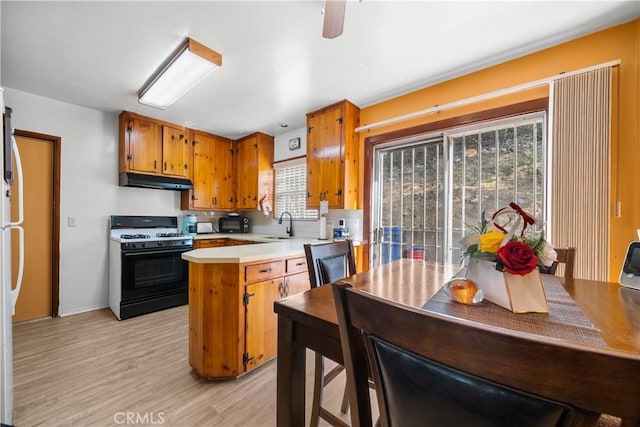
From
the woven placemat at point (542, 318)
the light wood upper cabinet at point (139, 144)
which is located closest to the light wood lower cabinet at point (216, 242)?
the light wood upper cabinet at point (139, 144)

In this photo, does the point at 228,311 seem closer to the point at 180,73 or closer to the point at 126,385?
the point at 126,385

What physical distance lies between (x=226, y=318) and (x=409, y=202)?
6.88ft

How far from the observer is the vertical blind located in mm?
1738

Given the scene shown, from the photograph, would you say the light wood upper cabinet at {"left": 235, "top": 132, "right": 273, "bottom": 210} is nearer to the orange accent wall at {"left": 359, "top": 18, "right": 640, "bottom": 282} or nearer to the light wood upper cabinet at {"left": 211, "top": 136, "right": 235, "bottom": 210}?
the light wood upper cabinet at {"left": 211, "top": 136, "right": 235, "bottom": 210}

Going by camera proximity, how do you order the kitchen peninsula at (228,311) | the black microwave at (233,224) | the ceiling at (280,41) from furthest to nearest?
the black microwave at (233,224), the kitchen peninsula at (228,311), the ceiling at (280,41)

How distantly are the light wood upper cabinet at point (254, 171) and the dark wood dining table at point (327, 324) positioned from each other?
125 inches

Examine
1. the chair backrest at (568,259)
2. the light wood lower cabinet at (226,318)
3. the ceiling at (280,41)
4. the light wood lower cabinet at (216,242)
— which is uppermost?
the ceiling at (280,41)

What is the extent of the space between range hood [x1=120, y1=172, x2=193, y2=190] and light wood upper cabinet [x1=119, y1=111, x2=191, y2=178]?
8cm

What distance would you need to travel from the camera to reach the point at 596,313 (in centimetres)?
92

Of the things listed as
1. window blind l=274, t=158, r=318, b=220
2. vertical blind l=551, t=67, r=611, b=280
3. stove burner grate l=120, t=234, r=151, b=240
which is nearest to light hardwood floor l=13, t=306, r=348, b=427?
stove burner grate l=120, t=234, r=151, b=240

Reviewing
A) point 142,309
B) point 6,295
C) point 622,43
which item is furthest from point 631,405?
point 142,309

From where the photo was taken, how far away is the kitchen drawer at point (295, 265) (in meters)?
2.26

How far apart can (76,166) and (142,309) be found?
1898 mm

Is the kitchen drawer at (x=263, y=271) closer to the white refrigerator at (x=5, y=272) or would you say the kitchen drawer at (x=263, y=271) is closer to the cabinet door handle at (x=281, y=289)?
the cabinet door handle at (x=281, y=289)
